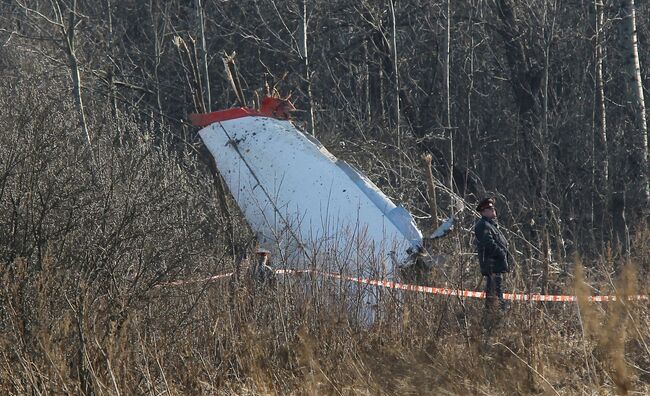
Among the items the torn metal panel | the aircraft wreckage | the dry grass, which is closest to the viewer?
the dry grass

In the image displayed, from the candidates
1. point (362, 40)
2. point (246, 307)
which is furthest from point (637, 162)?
point (246, 307)

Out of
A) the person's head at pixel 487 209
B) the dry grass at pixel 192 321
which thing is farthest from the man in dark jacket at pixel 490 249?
the dry grass at pixel 192 321

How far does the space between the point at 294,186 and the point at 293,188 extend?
3 cm

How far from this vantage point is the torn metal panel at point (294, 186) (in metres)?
10.5

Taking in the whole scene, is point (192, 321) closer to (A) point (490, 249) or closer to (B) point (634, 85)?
(A) point (490, 249)

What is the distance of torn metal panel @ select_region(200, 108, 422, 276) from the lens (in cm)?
1052

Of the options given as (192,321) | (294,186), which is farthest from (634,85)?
(192,321)

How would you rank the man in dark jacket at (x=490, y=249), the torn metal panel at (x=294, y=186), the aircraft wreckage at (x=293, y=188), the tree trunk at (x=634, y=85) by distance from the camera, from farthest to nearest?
the tree trunk at (x=634, y=85) → the torn metal panel at (x=294, y=186) → the aircraft wreckage at (x=293, y=188) → the man in dark jacket at (x=490, y=249)

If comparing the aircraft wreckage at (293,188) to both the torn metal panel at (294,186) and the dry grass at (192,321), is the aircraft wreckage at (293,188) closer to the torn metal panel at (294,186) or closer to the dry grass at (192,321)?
the torn metal panel at (294,186)

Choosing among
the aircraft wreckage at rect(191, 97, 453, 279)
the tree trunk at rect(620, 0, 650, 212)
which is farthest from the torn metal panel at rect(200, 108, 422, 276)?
the tree trunk at rect(620, 0, 650, 212)

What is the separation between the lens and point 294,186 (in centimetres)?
1151

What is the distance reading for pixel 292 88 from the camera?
72.7 ft

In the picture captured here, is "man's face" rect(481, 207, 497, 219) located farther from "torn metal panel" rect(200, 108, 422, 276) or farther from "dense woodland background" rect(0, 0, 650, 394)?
"torn metal panel" rect(200, 108, 422, 276)

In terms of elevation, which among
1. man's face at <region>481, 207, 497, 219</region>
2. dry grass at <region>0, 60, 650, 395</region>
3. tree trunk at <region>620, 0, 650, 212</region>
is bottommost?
dry grass at <region>0, 60, 650, 395</region>
